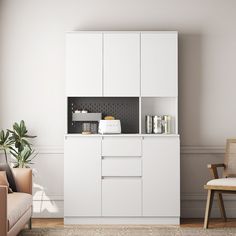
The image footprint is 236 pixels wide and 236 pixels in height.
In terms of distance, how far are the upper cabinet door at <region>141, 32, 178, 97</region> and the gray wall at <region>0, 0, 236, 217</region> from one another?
38 centimetres

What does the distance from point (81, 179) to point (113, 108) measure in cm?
93

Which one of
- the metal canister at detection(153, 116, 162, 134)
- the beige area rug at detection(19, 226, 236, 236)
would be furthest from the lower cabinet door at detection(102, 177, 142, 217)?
the metal canister at detection(153, 116, 162, 134)

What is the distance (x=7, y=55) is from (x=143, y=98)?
164 centimetres

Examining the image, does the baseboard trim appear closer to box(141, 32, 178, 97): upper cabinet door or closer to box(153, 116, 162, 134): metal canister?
box(153, 116, 162, 134): metal canister

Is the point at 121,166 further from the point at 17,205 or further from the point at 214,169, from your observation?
the point at 17,205

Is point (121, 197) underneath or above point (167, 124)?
underneath

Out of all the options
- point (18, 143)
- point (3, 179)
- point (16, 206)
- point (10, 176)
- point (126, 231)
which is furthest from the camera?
point (18, 143)

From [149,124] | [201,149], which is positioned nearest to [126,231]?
[149,124]

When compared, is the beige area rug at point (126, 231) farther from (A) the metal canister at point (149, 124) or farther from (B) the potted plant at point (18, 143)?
(A) the metal canister at point (149, 124)

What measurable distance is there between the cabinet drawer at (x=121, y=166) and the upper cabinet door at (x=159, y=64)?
29.2 inches

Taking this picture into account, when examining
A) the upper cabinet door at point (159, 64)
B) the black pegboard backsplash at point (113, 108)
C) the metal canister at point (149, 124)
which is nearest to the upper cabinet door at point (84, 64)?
the black pegboard backsplash at point (113, 108)

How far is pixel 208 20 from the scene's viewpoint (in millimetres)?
6430

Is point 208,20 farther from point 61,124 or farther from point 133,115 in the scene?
point 61,124

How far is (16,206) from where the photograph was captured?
4.73m
